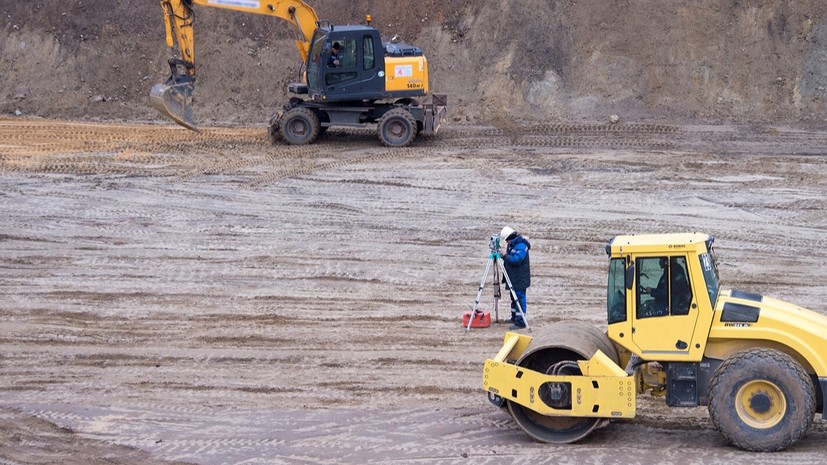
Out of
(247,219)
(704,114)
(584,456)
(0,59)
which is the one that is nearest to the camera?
(584,456)

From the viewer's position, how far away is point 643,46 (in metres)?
27.2

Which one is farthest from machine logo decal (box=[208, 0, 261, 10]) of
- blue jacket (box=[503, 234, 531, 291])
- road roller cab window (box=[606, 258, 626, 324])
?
road roller cab window (box=[606, 258, 626, 324])

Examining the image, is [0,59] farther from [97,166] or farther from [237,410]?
[237,410]

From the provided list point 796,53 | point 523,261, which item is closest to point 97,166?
point 523,261

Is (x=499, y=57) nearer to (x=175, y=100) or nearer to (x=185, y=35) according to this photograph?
(x=185, y=35)

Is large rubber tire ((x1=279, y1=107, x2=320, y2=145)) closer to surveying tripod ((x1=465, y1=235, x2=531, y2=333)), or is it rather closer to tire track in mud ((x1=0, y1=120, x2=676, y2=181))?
tire track in mud ((x1=0, y1=120, x2=676, y2=181))

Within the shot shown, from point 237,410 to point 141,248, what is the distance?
6.62 metres

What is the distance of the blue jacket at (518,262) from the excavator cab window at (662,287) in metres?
3.63

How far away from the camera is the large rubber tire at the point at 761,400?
28.2ft

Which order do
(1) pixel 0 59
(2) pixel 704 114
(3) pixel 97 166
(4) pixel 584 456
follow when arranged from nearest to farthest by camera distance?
(4) pixel 584 456, (3) pixel 97 166, (2) pixel 704 114, (1) pixel 0 59

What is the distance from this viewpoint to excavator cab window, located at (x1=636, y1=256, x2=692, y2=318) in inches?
351

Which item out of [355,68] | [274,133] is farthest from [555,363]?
[274,133]

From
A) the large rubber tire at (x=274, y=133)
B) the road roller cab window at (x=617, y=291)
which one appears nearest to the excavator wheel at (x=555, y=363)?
the road roller cab window at (x=617, y=291)

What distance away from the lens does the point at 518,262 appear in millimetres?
12719
